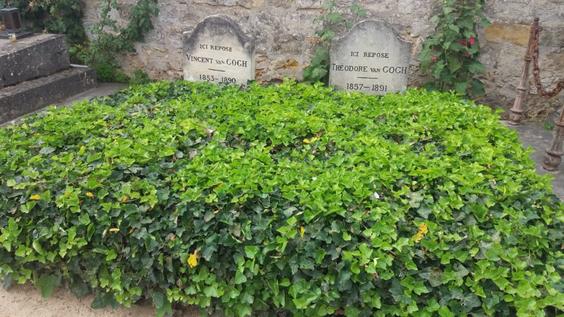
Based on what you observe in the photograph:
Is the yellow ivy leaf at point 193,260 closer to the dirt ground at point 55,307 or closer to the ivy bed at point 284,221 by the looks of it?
the ivy bed at point 284,221

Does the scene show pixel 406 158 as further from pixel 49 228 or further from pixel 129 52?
pixel 129 52

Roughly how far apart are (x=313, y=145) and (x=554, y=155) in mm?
1961

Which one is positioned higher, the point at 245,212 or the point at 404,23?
the point at 404,23

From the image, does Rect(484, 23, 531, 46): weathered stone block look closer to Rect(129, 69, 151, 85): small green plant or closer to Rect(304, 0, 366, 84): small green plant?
Rect(304, 0, 366, 84): small green plant

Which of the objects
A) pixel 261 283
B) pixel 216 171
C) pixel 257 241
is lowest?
pixel 261 283

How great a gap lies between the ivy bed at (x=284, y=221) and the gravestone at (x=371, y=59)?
1.21m

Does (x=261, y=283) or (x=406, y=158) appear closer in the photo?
(x=261, y=283)

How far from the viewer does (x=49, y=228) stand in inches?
108

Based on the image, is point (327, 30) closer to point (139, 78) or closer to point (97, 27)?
point (139, 78)

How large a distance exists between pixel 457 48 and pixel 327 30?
1.32 m

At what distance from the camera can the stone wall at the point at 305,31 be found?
4980mm

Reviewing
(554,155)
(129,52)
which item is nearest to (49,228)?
(554,155)

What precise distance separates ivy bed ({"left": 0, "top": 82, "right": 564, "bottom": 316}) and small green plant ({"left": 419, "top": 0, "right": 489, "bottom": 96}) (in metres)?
1.76

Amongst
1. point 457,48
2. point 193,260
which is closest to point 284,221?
point 193,260
